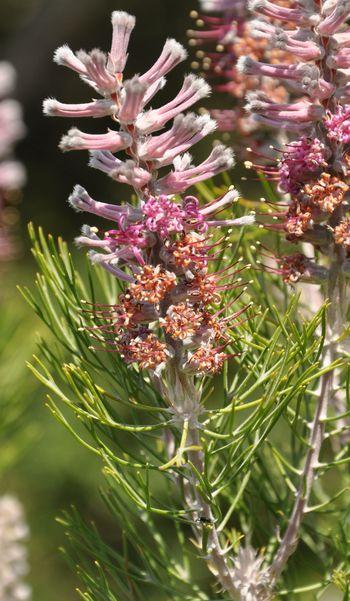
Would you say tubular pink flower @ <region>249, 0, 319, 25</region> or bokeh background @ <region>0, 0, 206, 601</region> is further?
bokeh background @ <region>0, 0, 206, 601</region>

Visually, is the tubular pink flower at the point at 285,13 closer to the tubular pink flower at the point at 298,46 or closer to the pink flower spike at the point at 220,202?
the tubular pink flower at the point at 298,46

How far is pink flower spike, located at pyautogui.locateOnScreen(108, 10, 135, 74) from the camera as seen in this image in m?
0.59

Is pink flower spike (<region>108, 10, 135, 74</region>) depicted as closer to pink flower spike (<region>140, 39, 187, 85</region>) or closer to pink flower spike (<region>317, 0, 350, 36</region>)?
pink flower spike (<region>140, 39, 187, 85</region>)

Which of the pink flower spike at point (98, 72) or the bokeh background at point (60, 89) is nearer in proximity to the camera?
the pink flower spike at point (98, 72)

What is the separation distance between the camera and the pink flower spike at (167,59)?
606 millimetres

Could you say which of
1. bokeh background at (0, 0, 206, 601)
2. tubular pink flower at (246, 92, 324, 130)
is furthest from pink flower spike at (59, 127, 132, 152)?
bokeh background at (0, 0, 206, 601)

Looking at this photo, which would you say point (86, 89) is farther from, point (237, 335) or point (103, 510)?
point (237, 335)

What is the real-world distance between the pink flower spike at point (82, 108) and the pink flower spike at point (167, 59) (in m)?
0.03

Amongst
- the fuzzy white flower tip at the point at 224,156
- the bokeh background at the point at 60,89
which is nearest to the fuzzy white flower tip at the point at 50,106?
the fuzzy white flower tip at the point at 224,156

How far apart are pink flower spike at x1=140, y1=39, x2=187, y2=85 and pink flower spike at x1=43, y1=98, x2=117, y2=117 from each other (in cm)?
3

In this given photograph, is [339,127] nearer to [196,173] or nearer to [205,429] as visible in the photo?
[196,173]

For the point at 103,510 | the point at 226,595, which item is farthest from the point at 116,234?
the point at 103,510

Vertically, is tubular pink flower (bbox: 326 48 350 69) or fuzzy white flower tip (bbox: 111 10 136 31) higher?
fuzzy white flower tip (bbox: 111 10 136 31)

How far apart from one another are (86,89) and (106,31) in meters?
0.26
